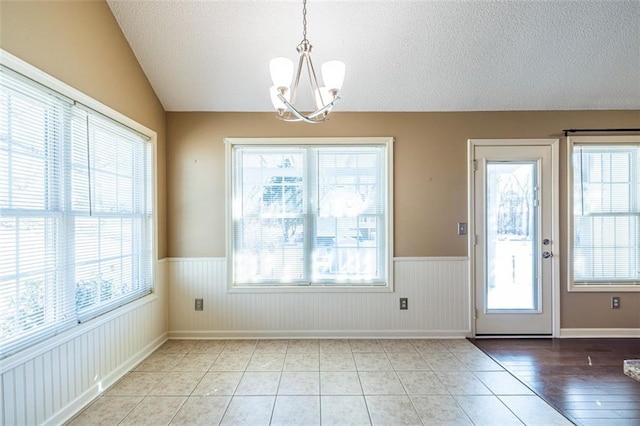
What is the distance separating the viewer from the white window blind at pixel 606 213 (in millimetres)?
3256

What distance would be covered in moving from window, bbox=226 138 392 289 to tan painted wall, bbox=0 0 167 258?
894 mm

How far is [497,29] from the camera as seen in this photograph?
8.20 ft

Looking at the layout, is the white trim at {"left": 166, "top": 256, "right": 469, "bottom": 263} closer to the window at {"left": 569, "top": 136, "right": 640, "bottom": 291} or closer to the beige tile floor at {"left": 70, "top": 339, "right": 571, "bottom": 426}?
the beige tile floor at {"left": 70, "top": 339, "right": 571, "bottom": 426}

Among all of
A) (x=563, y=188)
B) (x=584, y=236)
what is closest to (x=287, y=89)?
(x=563, y=188)

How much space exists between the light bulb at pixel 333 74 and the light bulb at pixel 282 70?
0.65 ft

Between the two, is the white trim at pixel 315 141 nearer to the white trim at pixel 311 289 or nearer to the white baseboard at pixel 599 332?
the white trim at pixel 311 289

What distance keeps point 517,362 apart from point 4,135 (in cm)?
397

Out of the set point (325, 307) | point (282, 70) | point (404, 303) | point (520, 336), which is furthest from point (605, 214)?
point (282, 70)

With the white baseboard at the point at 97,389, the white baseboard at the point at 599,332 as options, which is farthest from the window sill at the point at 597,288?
the white baseboard at the point at 97,389

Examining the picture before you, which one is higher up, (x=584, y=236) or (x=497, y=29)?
(x=497, y=29)

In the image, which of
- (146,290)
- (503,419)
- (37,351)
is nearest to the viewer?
(37,351)

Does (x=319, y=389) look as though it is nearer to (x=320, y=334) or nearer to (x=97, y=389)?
(x=320, y=334)

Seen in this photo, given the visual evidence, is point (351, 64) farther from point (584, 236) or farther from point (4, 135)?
point (584, 236)

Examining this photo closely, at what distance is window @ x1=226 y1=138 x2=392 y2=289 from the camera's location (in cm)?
329
